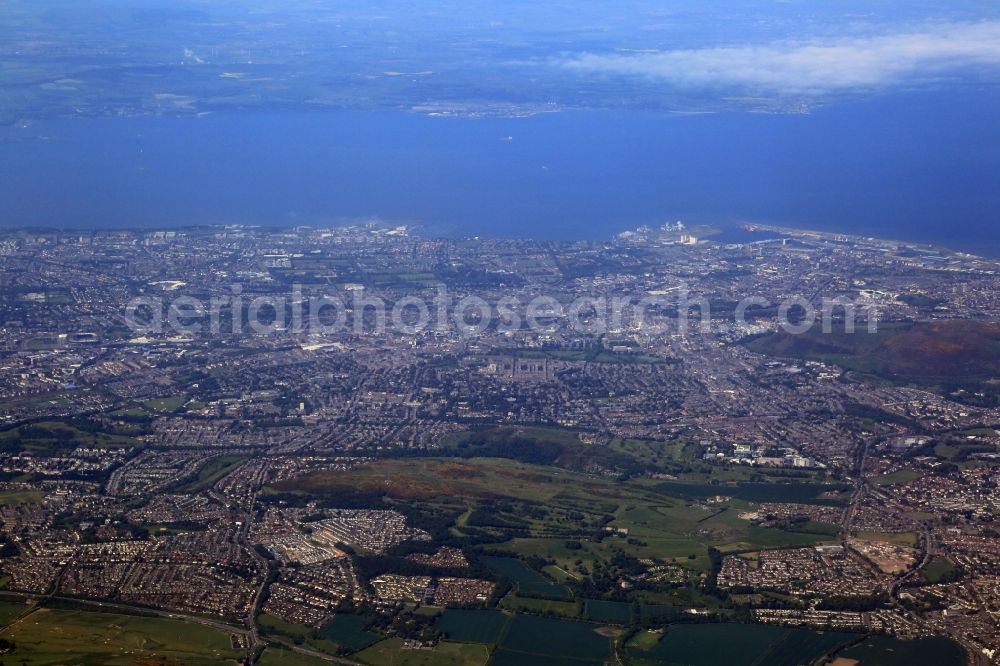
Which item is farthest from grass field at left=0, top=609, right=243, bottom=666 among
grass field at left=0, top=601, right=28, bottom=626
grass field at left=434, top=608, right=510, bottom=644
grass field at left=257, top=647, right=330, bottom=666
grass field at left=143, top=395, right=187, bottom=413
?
grass field at left=143, top=395, right=187, bottom=413

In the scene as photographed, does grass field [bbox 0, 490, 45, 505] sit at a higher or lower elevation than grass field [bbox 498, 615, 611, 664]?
higher

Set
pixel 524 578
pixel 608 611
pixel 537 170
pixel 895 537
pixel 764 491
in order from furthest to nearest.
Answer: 1. pixel 537 170
2. pixel 764 491
3. pixel 895 537
4. pixel 524 578
5. pixel 608 611

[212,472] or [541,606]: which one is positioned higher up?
[212,472]

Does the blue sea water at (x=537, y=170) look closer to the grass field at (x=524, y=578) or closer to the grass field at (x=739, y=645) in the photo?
the grass field at (x=524, y=578)

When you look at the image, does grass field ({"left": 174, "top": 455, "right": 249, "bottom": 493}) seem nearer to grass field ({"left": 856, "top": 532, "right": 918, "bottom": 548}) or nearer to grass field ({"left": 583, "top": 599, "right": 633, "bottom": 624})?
grass field ({"left": 583, "top": 599, "right": 633, "bottom": 624})

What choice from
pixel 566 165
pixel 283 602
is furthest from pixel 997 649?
pixel 566 165

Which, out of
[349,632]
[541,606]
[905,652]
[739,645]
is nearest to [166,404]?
[349,632]

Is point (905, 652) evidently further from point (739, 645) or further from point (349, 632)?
point (349, 632)
